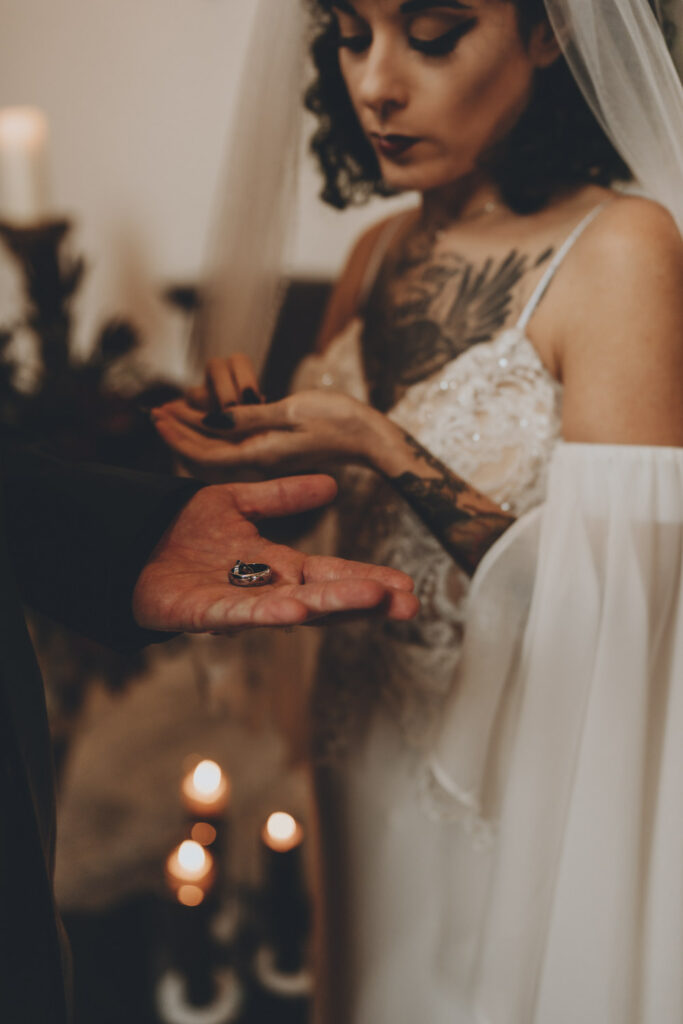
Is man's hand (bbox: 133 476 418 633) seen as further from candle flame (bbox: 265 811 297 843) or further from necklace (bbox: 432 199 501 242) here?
candle flame (bbox: 265 811 297 843)

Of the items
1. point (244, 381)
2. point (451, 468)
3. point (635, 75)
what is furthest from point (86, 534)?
point (635, 75)

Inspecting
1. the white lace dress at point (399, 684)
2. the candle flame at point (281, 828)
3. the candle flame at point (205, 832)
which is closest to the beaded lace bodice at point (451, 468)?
the white lace dress at point (399, 684)

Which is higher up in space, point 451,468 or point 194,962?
point 451,468

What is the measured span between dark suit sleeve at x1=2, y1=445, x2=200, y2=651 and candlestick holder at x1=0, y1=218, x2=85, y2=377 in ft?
1.07

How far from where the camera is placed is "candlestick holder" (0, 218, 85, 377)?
2.86ft

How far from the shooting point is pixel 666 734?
0.61m

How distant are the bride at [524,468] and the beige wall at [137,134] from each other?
129 millimetres

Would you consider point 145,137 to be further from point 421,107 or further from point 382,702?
point 382,702

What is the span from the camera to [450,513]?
638 mm

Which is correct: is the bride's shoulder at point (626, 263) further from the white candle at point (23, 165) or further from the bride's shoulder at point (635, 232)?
the white candle at point (23, 165)

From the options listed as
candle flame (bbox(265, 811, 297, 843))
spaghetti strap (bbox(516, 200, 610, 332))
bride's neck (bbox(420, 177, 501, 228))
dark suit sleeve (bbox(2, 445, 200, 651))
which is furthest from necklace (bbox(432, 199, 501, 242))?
candle flame (bbox(265, 811, 297, 843))

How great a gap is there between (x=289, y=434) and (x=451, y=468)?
159 millimetres

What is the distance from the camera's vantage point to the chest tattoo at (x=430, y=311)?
689 mm

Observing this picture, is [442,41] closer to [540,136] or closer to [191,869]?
[540,136]
